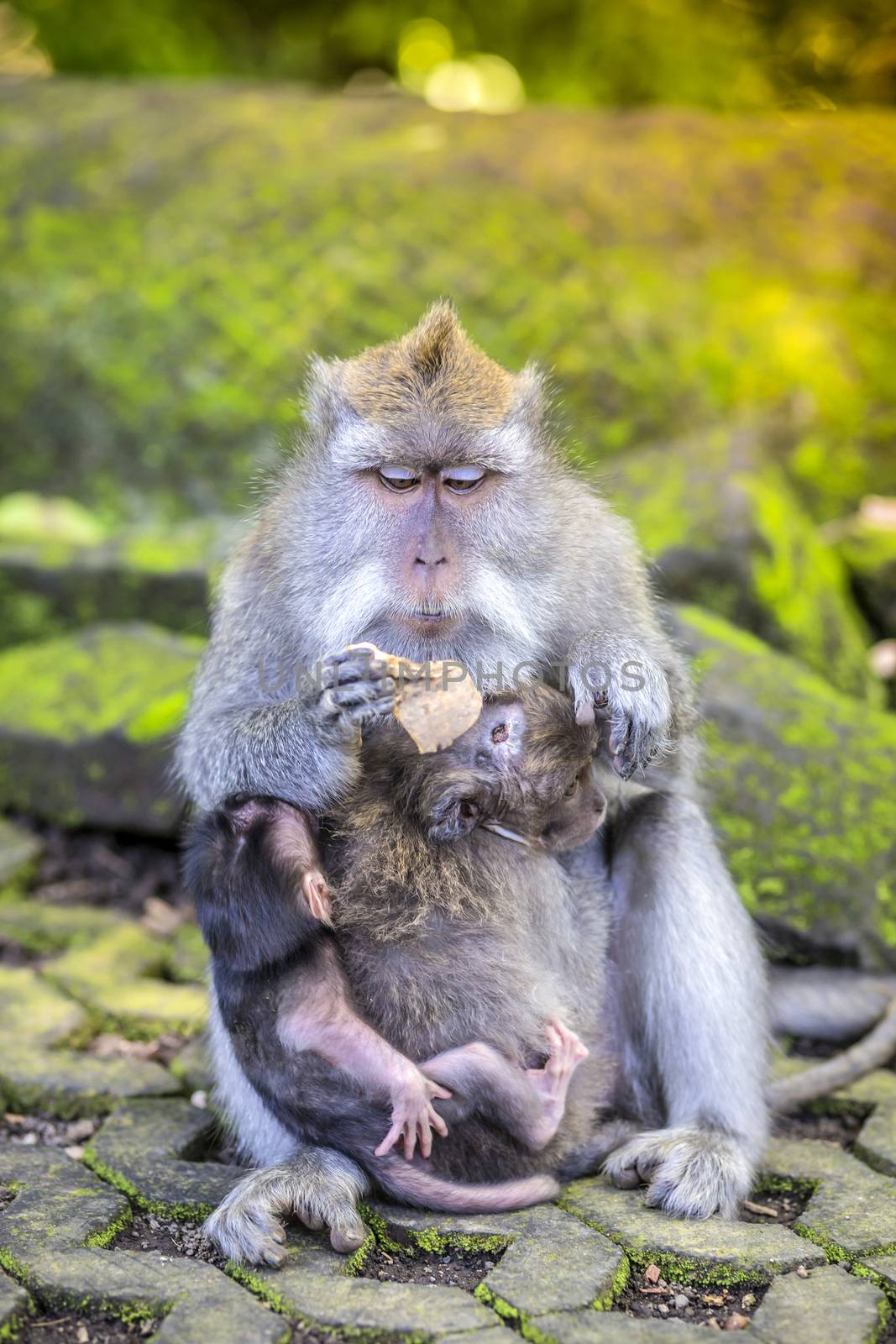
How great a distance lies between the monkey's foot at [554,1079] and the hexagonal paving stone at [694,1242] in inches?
9.2

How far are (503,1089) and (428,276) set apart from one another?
5564 millimetres

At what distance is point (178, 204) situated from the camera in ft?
27.7

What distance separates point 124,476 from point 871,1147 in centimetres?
573

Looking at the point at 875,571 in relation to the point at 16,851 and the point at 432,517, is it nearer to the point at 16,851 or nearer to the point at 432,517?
the point at 432,517

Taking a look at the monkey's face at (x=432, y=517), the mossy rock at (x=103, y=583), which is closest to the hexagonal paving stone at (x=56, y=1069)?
the monkey's face at (x=432, y=517)

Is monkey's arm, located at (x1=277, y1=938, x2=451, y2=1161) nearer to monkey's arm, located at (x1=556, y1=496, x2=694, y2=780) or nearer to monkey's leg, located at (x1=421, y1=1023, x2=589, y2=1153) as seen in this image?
monkey's leg, located at (x1=421, y1=1023, x2=589, y2=1153)

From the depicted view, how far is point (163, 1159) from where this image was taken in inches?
159

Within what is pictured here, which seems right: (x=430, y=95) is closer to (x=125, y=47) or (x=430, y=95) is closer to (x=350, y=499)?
(x=125, y=47)

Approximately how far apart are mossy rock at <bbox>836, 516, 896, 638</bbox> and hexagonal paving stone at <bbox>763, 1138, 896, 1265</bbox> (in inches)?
147

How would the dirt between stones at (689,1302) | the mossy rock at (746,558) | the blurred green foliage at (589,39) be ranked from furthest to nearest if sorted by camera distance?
the blurred green foliage at (589,39) → the mossy rock at (746,558) → the dirt between stones at (689,1302)

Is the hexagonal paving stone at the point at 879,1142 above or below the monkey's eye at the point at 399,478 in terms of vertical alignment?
below

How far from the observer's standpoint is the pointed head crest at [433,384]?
4027 mm

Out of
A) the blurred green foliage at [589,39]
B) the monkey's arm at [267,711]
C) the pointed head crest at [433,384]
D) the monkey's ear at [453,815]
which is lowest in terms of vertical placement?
the monkey's ear at [453,815]

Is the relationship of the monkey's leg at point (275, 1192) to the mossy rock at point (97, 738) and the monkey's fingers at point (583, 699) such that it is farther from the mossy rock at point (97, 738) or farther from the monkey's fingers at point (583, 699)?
the mossy rock at point (97, 738)
